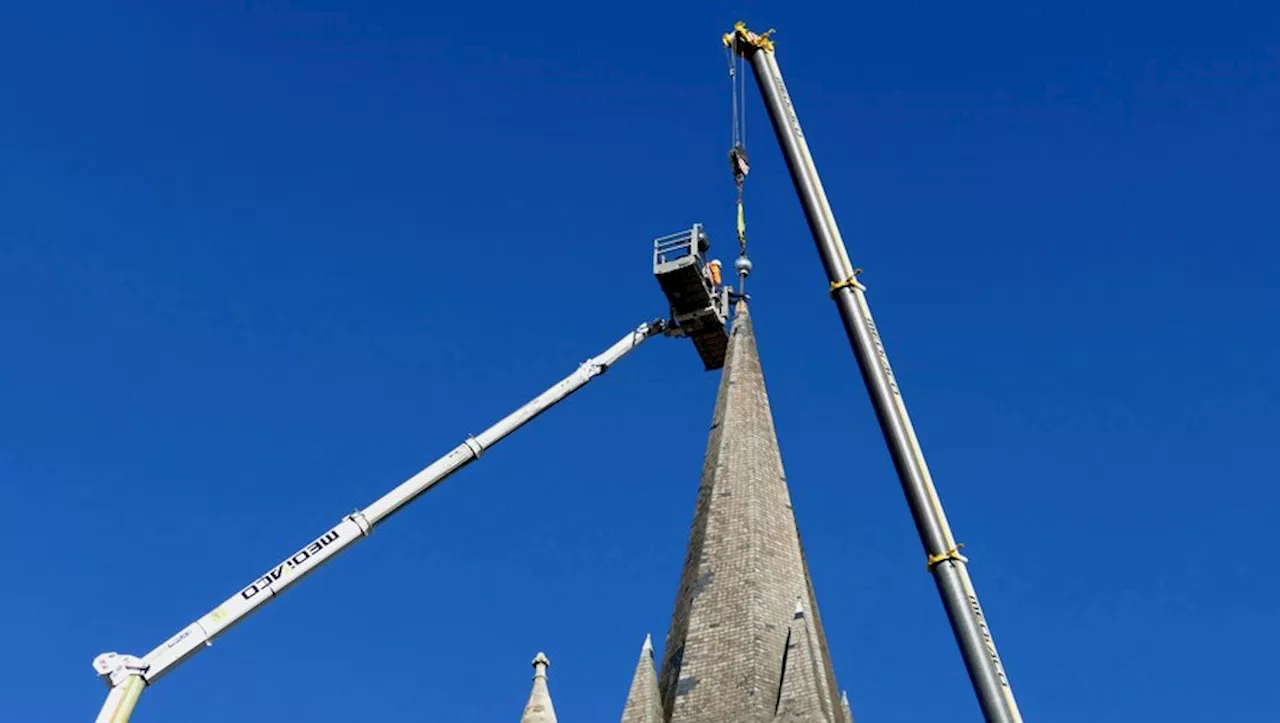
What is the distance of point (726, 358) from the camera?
38.8 metres

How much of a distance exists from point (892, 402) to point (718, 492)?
10652 millimetres

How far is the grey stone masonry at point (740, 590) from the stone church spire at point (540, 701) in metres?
1.85

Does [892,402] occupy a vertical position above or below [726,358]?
below

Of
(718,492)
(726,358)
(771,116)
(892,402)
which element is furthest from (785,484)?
(892,402)

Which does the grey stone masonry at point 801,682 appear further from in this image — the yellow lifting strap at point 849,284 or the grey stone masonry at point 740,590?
the yellow lifting strap at point 849,284

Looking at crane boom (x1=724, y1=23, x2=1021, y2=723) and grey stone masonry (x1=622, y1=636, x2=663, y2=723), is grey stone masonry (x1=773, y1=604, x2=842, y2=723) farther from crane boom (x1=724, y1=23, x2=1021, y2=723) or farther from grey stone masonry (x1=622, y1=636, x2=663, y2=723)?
crane boom (x1=724, y1=23, x2=1021, y2=723)

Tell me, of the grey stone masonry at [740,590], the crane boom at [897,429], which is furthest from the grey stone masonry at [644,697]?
the crane boom at [897,429]

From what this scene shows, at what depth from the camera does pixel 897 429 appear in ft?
78.7

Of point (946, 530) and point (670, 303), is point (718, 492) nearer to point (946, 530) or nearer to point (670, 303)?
point (670, 303)

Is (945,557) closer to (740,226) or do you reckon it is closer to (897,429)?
(897,429)

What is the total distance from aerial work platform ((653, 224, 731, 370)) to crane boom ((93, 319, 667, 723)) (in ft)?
6.98

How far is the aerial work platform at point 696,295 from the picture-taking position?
37875 mm

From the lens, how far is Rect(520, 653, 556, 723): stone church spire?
3086 cm

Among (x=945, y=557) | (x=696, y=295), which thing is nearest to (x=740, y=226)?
(x=696, y=295)
